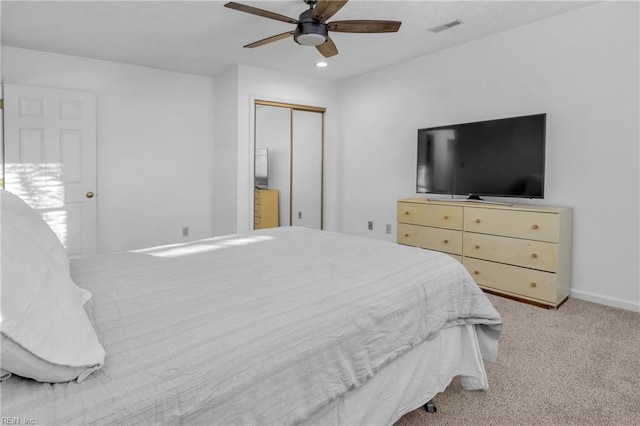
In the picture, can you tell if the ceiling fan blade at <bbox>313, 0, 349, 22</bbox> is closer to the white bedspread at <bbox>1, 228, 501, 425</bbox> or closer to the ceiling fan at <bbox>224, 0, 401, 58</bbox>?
the ceiling fan at <bbox>224, 0, 401, 58</bbox>

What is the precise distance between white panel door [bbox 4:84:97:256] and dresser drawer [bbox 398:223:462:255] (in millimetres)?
3604

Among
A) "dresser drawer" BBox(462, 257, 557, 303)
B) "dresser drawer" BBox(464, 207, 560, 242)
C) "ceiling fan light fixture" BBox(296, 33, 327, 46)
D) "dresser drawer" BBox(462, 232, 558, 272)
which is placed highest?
"ceiling fan light fixture" BBox(296, 33, 327, 46)

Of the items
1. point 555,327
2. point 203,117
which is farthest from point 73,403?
point 203,117

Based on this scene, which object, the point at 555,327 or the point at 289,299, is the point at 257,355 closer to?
the point at 289,299

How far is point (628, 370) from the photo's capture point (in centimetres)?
207

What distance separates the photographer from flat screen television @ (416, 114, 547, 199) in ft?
10.5

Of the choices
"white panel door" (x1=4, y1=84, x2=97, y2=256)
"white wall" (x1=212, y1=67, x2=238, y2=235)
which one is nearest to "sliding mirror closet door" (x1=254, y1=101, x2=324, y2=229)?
"white wall" (x1=212, y1=67, x2=238, y2=235)

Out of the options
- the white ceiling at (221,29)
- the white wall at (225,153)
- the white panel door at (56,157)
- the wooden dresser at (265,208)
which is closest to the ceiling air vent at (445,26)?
the white ceiling at (221,29)

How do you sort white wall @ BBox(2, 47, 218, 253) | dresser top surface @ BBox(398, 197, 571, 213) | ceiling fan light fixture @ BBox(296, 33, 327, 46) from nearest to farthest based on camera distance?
ceiling fan light fixture @ BBox(296, 33, 327, 46)
dresser top surface @ BBox(398, 197, 571, 213)
white wall @ BBox(2, 47, 218, 253)

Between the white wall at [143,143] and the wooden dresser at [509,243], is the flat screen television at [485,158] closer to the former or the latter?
A: the wooden dresser at [509,243]

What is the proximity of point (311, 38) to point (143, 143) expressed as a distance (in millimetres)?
2911

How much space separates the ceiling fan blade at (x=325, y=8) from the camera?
2.42m

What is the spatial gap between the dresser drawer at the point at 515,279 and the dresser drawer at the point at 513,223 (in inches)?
11.4

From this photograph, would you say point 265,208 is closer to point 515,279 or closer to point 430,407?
point 515,279
